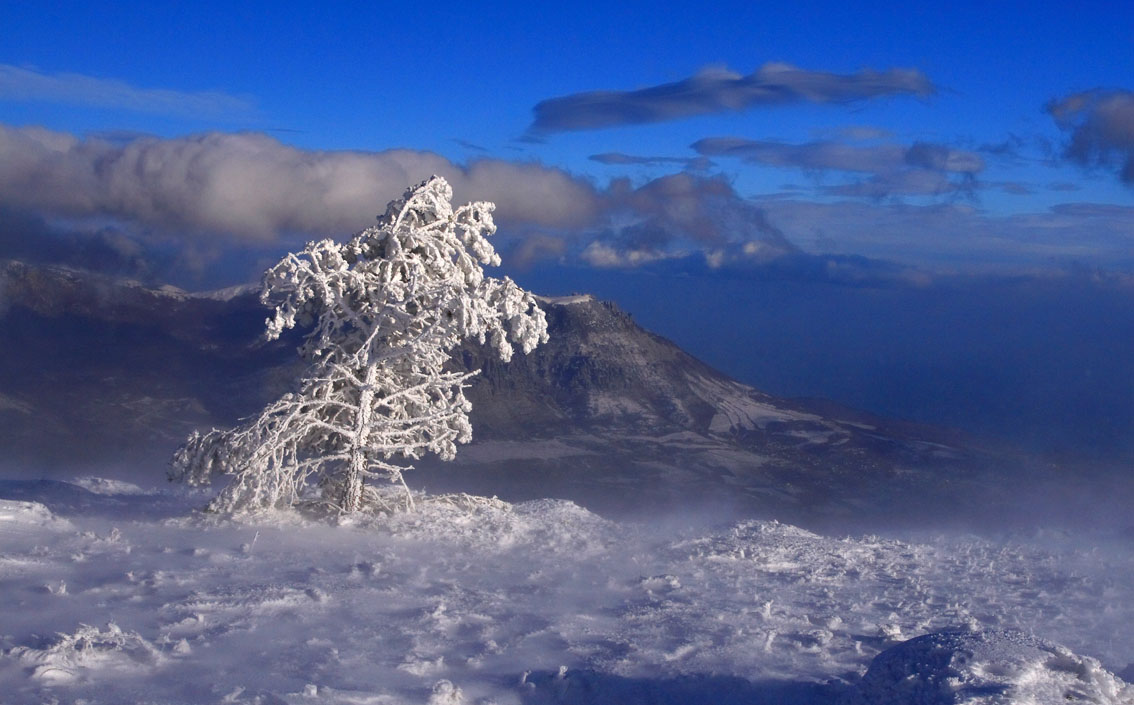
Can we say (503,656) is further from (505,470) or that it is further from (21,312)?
(21,312)

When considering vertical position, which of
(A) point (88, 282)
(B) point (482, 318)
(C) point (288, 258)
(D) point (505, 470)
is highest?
(A) point (88, 282)

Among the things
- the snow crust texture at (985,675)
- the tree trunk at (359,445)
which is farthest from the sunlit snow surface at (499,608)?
the tree trunk at (359,445)

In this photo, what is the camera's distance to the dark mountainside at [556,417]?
4478 cm

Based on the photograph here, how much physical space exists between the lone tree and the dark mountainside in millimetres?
20666

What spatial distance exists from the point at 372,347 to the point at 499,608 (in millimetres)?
5195

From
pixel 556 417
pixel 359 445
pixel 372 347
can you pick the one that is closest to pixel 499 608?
pixel 359 445

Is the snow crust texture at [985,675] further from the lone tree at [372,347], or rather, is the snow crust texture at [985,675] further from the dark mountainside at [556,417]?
the dark mountainside at [556,417]

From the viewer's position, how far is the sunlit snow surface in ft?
19.5

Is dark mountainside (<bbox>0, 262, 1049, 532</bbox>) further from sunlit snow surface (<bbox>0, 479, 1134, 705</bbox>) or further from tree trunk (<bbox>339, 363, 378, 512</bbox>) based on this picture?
sunlit snow surface (<bbox>0, 479, 1134, 705</bbox>)

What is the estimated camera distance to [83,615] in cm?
706

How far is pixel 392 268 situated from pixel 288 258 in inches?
53.5

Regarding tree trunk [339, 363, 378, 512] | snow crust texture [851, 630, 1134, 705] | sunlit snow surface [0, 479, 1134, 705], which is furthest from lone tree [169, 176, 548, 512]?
snow crust texture [851, 630, 1134, 705]

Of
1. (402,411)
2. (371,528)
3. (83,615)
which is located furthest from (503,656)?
(402,411)

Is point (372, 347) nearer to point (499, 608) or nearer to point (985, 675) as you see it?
point (499, 608)
